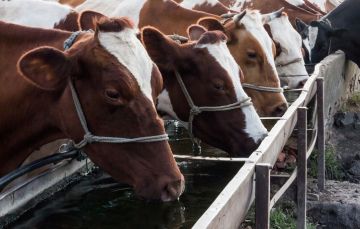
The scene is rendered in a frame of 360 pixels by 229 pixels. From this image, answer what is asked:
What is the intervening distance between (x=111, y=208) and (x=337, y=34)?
6445 mm

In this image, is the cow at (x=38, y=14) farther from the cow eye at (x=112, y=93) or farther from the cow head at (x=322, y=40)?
the cow head at (x=322, y=40)

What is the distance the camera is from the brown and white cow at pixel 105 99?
10.2 ft

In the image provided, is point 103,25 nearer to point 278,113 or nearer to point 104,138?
point 104,138

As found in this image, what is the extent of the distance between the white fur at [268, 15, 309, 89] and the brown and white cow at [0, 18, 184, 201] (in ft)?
12.1

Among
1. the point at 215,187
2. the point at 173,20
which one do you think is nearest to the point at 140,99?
the point at 215,187

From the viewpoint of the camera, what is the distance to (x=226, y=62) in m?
4.36

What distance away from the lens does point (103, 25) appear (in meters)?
3.21


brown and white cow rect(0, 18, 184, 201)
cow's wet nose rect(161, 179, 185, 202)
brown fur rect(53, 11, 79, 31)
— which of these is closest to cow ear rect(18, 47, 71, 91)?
brown and white cow rect(0, 18, 184, 201)

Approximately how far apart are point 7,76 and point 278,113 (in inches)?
103

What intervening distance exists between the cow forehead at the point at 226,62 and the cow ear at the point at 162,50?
184 millimetres

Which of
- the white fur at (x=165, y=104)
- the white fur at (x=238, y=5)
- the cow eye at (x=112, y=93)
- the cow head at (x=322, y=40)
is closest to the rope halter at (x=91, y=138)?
the cow eye at (x=112, y=93)

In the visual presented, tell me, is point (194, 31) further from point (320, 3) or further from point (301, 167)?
point (320, 3)

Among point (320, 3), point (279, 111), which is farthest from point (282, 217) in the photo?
point (320, 3)

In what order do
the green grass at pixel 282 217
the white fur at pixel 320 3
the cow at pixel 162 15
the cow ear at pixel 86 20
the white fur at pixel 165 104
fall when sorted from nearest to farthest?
1. the cow ear at pixel 86 20
2. the white fur at pixel 165 104
3. the green grass at pixel 282 217
4. the cow at pixel 162 15
5. the white fur at pixel 320 3
